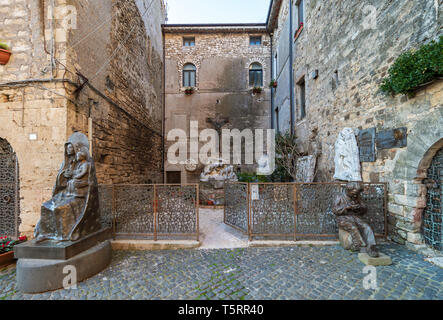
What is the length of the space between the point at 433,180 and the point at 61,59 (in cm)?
748

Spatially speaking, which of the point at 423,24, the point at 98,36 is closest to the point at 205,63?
the point at 98,36

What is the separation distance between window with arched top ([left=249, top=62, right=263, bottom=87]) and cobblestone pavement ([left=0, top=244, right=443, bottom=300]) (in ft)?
36.4

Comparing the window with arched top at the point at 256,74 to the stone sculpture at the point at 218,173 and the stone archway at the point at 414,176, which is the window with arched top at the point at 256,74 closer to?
the stone sculpture at the point at 218,173

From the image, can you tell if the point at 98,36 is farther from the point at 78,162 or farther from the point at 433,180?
the point at 433,180

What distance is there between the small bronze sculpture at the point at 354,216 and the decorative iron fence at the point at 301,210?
1.17ft

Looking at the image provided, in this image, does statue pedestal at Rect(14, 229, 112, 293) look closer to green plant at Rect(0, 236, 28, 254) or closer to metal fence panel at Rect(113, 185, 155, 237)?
metal fence panel at Rect(113, 185, 155, 237)

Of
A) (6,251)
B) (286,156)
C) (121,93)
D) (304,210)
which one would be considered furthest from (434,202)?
(121,93)

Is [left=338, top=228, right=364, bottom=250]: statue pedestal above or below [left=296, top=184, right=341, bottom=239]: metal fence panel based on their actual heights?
below

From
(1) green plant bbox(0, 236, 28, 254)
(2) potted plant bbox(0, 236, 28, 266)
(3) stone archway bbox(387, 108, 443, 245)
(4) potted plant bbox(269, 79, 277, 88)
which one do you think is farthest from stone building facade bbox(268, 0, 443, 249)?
(1) green plant bbox(0, 236, 28, 254)

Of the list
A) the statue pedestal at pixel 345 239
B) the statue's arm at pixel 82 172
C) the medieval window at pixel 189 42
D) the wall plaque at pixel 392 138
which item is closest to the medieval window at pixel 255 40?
the medieval window at pixel 189 42

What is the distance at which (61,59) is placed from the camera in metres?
3.96

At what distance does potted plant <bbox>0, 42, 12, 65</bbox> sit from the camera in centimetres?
392

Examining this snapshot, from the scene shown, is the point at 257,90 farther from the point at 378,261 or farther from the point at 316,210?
the point at 378,261

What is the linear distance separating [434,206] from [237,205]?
3547mm
